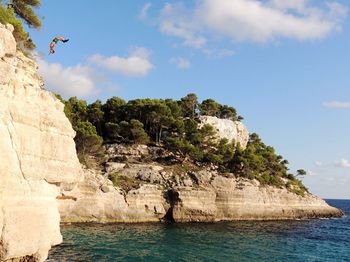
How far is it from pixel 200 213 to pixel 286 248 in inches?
743

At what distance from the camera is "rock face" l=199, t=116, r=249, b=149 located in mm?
78750

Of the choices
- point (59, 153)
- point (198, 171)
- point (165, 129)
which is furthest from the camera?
point (165, 129)

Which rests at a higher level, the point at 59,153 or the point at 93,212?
the point at 59,153

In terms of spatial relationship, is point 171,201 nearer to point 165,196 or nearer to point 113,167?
point 165,196

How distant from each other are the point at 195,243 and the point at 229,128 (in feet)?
160

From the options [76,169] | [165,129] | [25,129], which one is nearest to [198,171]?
[165,129]

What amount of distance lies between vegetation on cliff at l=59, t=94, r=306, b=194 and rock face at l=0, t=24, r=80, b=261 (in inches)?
1527

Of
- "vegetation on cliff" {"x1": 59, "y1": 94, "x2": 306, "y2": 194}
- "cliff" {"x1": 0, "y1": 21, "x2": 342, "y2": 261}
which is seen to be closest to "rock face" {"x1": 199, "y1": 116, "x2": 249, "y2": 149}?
"cliff" {"x1": 0, "y1": 21, "x2": 342, "y2": 261}

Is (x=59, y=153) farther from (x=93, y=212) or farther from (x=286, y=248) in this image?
(x=93, y=212)

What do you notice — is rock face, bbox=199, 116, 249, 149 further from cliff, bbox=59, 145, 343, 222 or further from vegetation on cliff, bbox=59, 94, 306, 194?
cliff, bbox=59, 145, 343, 222

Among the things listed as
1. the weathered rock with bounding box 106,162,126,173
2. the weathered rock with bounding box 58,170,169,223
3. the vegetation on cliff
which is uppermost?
the vegetation on cliff

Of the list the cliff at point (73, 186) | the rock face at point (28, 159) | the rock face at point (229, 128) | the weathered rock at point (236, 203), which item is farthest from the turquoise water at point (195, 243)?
the rock face at point (229, 128)

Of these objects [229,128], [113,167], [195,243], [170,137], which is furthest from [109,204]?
[229,128]

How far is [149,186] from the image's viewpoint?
5222 cm
